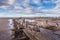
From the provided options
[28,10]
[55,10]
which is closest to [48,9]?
[55,10]

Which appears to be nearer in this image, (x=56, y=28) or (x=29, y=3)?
(x=29, y=3)

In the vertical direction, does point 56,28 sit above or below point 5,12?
below

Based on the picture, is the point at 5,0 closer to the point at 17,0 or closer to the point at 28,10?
the point at 17,0

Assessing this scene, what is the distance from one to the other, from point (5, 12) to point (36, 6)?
67 centimetres

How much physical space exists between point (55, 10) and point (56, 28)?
142 cm

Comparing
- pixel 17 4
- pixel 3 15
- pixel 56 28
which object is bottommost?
pixel 56 28

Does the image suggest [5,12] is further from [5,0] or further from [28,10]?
[28,10]

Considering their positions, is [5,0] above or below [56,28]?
above

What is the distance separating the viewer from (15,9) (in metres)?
3.48

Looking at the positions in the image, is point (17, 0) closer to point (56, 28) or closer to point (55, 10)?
point (55, 10)

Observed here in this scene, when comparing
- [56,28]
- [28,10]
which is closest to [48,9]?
[28,10]

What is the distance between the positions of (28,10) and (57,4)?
2.10 feet

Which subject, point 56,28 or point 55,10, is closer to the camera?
point 55,10

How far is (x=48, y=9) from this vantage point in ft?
11.5
